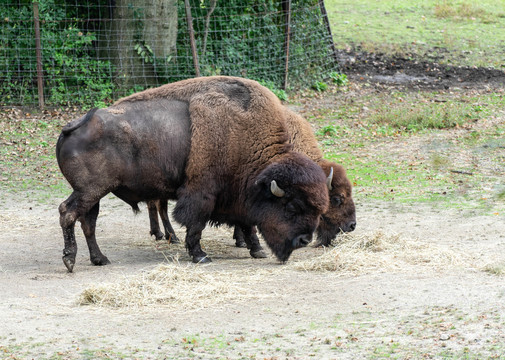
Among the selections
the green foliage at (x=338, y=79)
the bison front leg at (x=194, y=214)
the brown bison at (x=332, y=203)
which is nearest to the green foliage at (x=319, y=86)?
the green foliage at (x=338, y=79)

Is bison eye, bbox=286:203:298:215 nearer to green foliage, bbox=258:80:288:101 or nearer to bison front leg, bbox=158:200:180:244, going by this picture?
bison front leg, bbox=158:200:180:244

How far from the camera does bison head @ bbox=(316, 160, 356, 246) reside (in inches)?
325

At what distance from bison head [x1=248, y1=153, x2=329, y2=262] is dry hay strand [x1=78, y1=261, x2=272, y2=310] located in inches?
31.2

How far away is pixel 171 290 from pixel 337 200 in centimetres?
275

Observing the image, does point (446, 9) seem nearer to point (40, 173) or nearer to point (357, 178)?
point (357, 178)

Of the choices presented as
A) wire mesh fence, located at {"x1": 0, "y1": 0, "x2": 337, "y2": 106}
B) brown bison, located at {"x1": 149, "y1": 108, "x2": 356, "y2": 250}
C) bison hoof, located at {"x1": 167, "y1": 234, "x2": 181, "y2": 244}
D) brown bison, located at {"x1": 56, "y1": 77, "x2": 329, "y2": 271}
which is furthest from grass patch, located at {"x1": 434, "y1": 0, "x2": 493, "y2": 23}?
bison hoof, located at {"x1": 167, "y1": 234, "x2": 181, "y2": 244}

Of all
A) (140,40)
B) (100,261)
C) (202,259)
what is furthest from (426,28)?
(100,261)

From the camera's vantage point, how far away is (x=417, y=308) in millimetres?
5766

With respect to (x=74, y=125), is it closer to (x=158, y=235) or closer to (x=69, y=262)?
(x=69, y=262)

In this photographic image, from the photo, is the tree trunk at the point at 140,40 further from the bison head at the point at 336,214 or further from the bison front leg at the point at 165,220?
the bison head at the point at 336,214

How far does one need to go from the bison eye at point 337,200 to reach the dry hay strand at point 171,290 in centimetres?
181

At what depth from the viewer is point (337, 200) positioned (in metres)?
8.27

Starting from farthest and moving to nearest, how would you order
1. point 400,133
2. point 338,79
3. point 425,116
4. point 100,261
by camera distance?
1. point 338,79
2. point 425,116
3. point 400,133
4. point 100,261

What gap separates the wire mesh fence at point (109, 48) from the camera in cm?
1437
